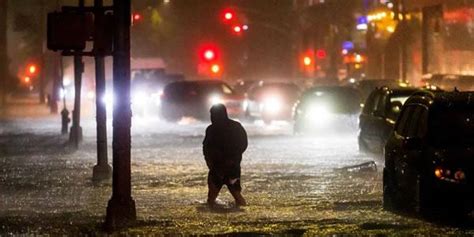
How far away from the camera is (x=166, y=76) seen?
59.0m

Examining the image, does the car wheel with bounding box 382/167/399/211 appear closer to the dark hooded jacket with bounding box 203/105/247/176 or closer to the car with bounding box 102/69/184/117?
the dark hooded jacket with bounding box 203/105/247/176

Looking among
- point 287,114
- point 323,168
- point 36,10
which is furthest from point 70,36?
point 36,10

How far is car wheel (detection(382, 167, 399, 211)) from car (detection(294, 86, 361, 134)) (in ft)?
50.2

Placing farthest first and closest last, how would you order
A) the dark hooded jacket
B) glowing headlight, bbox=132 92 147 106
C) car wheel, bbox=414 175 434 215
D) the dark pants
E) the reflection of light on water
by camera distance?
1. glowing headlight, bbox=132 92 147 106
2. the reflection of light on water
3. the dark pants
4. the dark hooded jacket
5. car wheel, bbox=414 175 434 215

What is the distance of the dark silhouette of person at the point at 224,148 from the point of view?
15922 millimetres

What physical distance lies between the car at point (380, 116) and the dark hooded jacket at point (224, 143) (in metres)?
7.33

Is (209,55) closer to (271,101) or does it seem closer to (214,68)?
(214,68)

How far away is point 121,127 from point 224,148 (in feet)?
7.44

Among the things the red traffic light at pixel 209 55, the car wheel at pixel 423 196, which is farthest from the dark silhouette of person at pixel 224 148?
the red traffic light at pixel 209 55

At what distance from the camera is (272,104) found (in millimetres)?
41906

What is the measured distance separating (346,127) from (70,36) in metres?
17.8

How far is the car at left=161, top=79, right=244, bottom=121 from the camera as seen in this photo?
43.1 m

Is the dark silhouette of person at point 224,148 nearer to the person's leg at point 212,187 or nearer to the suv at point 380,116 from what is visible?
the person's leg at point 212,187

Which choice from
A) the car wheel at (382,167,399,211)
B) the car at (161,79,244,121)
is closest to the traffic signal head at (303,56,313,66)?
the car at (161,79,244,121)
